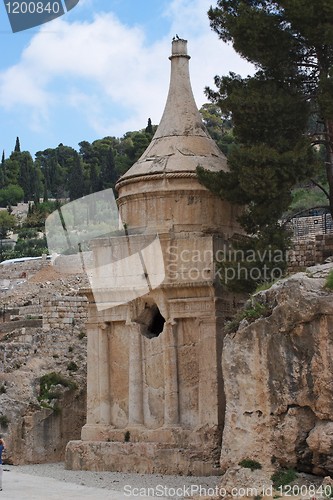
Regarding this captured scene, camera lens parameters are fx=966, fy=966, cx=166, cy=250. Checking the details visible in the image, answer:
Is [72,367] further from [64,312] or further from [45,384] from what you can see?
[64,312]

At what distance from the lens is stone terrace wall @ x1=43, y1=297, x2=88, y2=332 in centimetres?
2984

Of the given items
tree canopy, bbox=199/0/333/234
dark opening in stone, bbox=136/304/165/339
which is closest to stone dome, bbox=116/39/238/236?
tree canopy, bbox=199/0/333/234

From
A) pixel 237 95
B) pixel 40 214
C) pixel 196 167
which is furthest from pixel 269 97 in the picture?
pixel 40 214

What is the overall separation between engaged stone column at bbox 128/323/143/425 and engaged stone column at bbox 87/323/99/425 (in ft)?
3.21

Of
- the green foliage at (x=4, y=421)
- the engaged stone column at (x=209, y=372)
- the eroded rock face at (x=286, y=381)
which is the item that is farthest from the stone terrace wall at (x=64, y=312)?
the eroded rock face at (x=286, y=381)

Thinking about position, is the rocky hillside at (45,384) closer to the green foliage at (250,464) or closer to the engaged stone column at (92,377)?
the engaged stone column at (92,377)

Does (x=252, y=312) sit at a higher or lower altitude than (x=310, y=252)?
lower

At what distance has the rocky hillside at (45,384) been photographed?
23.4m

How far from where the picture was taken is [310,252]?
2542 cm

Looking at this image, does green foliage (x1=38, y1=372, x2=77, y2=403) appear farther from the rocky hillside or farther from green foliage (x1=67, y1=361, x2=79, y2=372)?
green foliage (x1=67, y1=361, x2=79, y2=372)

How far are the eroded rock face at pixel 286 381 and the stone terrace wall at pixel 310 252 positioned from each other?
340 inches

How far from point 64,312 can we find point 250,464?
15273mm

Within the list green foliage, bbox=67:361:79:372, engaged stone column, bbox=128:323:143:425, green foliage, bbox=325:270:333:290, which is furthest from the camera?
green foliage, bbox=67:361:79:372

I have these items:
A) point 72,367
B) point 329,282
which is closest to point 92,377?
point 72,367
